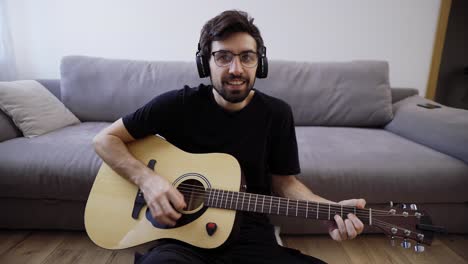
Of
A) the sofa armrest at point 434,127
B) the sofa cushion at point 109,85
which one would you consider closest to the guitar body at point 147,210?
the sofa cushion at point 109,85

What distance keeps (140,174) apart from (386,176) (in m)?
1.15

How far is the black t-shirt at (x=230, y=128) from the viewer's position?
3.26ft

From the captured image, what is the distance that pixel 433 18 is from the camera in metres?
2.26

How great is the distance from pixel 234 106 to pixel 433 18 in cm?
229

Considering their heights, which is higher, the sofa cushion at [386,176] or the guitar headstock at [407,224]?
the guitar headstock at [407,224]

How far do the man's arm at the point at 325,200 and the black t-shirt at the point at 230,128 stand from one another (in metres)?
0.05

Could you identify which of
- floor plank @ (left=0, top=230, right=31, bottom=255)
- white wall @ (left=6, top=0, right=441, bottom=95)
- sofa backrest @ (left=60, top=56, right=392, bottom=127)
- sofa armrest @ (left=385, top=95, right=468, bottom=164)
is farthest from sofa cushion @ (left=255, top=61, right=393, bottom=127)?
floor plank @ (left=0, top=230, right=31, bottom=255)

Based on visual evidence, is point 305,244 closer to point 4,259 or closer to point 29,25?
point 4,259

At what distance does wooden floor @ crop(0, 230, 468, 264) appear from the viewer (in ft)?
4.33

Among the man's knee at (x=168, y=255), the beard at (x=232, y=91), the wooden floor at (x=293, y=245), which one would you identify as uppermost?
the beard at (x=232, y=91)

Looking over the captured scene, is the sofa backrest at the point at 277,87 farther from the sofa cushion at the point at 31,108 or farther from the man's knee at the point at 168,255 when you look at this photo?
the man's knee at the point at 168,255

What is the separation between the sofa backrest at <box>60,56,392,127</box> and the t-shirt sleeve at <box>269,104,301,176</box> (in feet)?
2.98

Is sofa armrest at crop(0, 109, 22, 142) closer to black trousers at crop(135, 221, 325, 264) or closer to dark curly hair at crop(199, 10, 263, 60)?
black trousers at crop(135, 221, 325, 264)

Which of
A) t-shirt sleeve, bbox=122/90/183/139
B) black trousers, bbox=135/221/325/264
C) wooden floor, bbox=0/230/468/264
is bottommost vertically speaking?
wooden floor, bbox=0/230/468/264
